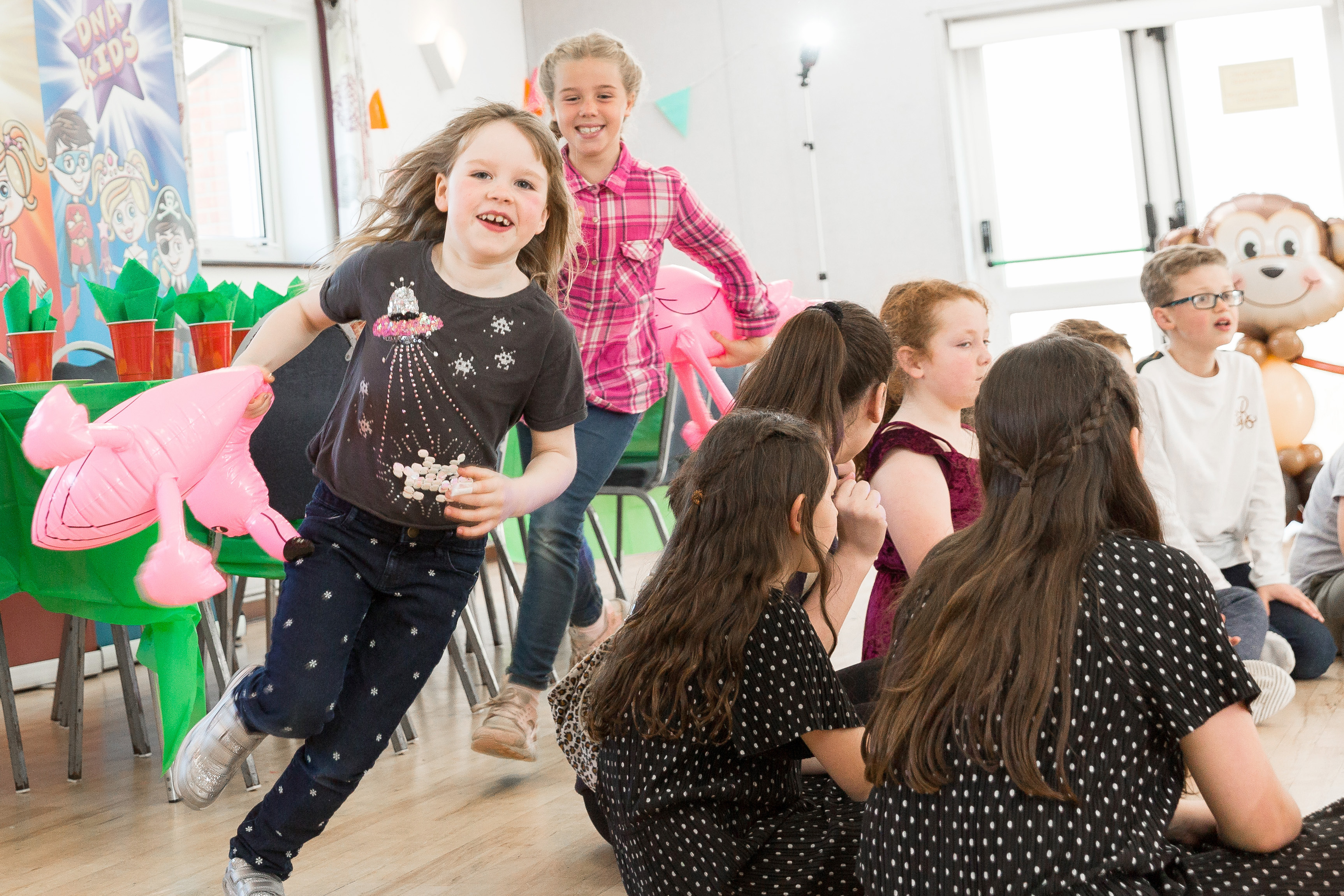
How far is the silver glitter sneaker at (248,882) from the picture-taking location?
1.43m

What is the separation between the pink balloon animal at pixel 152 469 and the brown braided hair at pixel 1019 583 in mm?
773

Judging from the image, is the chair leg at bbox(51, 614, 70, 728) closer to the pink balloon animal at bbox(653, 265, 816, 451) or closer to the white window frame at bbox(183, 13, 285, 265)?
the pink balloon animal at bbox(653, 265, 816, 451)

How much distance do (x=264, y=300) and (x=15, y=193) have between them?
1148 mm

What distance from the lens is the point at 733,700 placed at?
117 centimetres

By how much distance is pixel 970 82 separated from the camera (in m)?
5.56

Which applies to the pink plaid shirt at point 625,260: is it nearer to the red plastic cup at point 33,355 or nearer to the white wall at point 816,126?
the red plastic cup at point 33,355

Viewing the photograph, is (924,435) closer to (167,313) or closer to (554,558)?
(554,558)

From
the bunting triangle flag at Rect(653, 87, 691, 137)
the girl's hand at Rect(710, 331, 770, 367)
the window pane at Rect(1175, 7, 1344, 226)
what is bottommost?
the girl's hand at Rect(710, 331, 770, 367)

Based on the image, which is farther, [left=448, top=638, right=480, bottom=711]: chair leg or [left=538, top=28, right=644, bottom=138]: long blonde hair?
[left=448, top=638, right=480, bottom=711]: chair leg

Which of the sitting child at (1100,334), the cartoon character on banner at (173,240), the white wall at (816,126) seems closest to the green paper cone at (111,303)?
the cartoon character on banner at (173,240)

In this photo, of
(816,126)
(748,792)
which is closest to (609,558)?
(748,792)

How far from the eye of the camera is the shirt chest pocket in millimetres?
2299

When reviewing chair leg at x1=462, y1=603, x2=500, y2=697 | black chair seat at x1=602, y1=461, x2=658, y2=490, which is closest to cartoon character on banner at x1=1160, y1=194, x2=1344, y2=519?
black chair seat at x1=602, y1=461, x2=658, y2=490

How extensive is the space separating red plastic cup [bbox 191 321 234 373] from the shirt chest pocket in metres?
0.70
